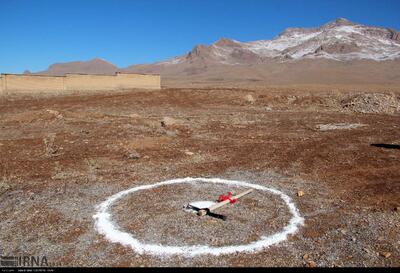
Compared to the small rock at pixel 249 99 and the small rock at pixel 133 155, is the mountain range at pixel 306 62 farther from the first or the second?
the small rock at pixel 133 155

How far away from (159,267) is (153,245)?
24.0 inches

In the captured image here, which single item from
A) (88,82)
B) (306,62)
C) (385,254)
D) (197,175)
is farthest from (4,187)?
(306,62)

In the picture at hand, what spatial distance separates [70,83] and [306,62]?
10813cm

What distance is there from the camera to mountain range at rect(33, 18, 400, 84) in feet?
342

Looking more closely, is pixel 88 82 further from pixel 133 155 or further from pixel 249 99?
pixel 133 155

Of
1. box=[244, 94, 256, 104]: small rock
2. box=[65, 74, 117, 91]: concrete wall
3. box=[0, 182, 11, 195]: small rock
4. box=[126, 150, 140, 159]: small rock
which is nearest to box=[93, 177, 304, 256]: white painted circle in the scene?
box=[0, 182, 11, 195]: small rock

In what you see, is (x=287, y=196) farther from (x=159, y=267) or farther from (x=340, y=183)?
(x=159, y=267)

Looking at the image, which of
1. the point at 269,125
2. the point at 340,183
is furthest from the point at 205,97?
the point at 340,183

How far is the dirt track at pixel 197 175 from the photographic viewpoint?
5770 millimetres

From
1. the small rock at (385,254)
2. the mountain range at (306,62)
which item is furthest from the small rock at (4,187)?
the mountain range at (306,62)

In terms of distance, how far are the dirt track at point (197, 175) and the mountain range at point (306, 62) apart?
7366 centimetres

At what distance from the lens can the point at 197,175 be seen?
9.49 metres

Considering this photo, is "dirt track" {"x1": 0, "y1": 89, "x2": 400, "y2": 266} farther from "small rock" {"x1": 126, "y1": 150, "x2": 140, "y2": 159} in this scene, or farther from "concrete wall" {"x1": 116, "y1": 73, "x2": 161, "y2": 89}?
"concrete wall" {"x1": 116, "y1": 73, "x2": 161, "y2": 89}

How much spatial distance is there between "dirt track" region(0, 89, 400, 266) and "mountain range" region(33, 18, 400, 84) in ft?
242
